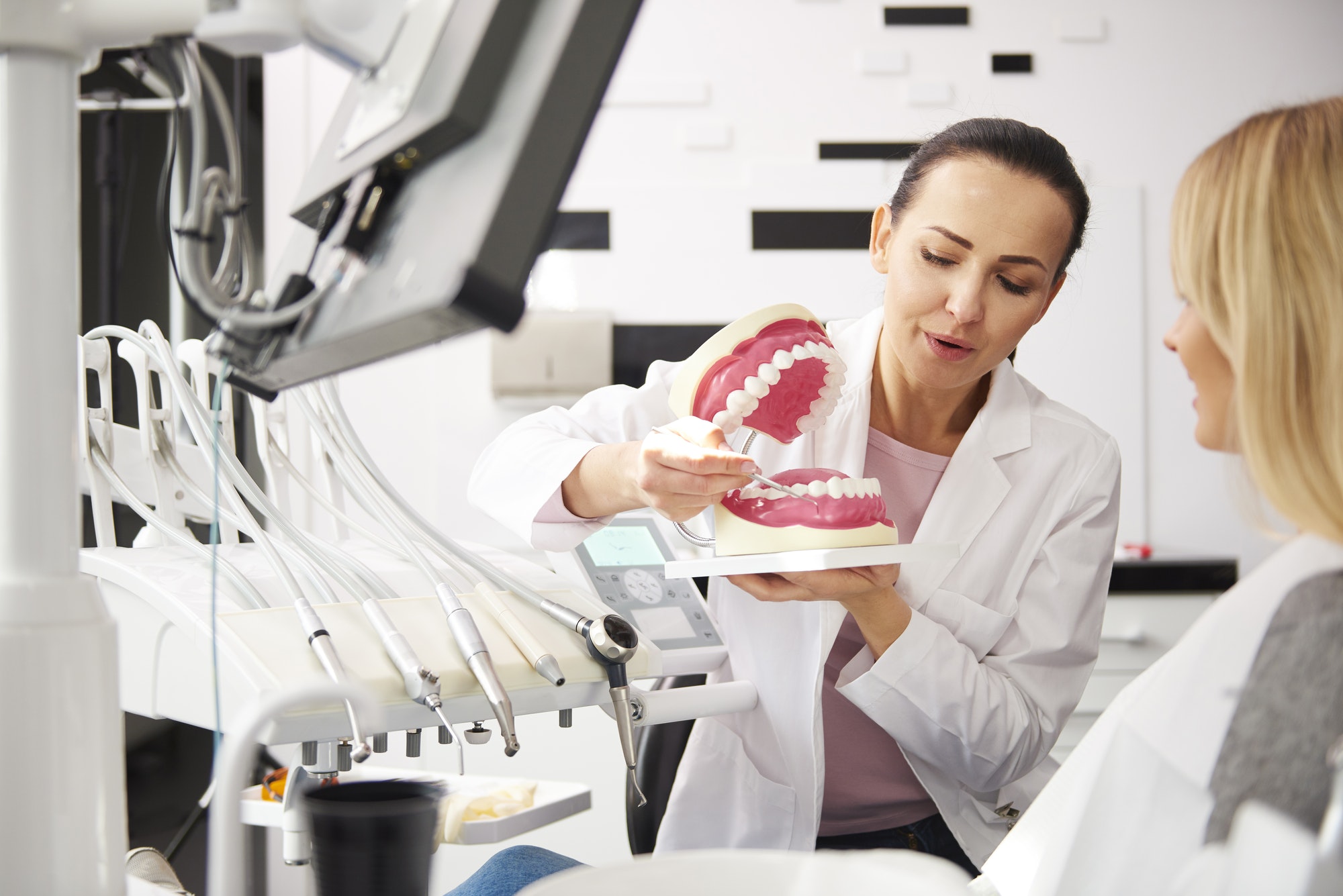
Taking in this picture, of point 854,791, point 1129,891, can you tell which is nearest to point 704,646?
point 854,791

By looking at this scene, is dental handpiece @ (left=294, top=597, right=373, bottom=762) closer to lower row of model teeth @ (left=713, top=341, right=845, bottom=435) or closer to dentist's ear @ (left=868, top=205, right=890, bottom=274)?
lower row of model teeth @ (left=713, top=341, right=845, bottom=435)

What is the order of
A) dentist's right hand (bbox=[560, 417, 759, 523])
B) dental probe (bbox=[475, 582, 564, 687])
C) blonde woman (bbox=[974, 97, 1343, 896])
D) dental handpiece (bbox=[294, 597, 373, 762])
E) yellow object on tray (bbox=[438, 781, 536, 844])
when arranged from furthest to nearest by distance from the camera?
yellow object on tray (bbox=[438, 781, 536, 844]), dentist's right hand (bbox=[560, 417, 759, 523]), dental probe (bbox=[475, 582, 564, 687]), dental handpiece (bbox=[294, 597, 373, 762]), blonde woman (bbox=[974, 97, 1343, 896])

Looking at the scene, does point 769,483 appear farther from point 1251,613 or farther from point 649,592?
point 1251,613

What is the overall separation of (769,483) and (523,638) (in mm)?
350

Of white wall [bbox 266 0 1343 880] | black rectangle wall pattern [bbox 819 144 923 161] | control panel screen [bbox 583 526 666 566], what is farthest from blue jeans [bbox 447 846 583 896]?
black rectangle wall pattern [bbox 819 144 923 161]

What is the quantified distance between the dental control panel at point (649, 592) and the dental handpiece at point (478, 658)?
408mm

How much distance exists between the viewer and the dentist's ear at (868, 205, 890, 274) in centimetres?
158

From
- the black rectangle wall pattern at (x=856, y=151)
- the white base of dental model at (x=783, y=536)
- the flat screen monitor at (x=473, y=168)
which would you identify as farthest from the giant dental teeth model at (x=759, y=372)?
the black rectangle wall pattern at (x=856, y=151)

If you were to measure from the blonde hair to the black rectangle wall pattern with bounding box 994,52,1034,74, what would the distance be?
277 cm

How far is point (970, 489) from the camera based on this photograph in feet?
5.01

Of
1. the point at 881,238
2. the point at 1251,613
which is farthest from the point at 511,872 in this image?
the point at 881,238

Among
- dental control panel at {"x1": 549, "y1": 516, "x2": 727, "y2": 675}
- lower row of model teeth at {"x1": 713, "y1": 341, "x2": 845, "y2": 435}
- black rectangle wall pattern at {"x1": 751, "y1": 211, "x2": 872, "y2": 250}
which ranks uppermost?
black rectangle wall pattern at {"x1": 751, "y1": 211, "x2": 872, "y2": 250}

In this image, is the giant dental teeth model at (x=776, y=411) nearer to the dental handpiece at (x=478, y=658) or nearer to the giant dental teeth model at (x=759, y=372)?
the giant dental teeth model at (x=759, y=372)

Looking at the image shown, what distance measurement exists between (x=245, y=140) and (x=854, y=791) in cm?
263
